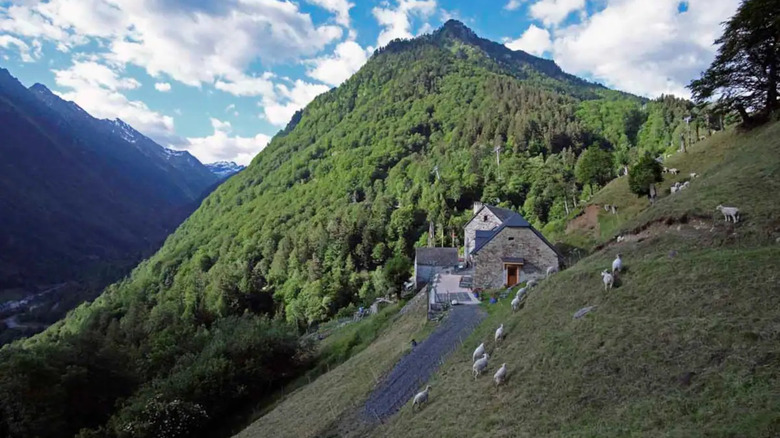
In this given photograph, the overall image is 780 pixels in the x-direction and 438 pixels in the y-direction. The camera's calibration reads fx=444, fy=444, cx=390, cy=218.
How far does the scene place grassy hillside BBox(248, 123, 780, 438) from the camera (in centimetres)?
937

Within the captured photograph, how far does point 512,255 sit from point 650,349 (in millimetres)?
22837

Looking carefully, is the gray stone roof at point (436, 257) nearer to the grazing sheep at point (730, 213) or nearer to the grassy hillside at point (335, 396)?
the grassy hillside at point (335, 396)

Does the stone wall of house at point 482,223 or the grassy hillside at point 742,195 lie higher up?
the grassy hillside at point 742,195

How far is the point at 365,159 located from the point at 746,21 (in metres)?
120

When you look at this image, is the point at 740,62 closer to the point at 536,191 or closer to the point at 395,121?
the point at 536,191

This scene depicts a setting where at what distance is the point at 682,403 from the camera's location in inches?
369

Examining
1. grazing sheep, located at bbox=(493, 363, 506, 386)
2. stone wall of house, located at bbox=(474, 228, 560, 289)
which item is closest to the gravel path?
grazing sheep, located at bbox=(493, 363, 506, 386)

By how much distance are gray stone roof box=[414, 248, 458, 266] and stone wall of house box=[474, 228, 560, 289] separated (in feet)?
64.3

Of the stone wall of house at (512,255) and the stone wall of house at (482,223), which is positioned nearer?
the stone wall of house at (512,255)

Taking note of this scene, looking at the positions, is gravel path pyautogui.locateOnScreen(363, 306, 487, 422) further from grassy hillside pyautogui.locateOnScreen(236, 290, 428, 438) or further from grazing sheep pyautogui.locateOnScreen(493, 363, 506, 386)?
grazing sheep pyautogui.locateOnScreen(493, 363, 506, 386)

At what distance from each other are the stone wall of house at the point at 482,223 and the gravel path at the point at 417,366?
1058 inches

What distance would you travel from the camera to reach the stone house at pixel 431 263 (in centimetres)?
5381

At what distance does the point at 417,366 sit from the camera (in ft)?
68.6

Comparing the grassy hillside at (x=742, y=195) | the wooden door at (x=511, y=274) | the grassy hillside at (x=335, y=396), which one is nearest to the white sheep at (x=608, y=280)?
the grassy hillside at (x=742, y=195)
